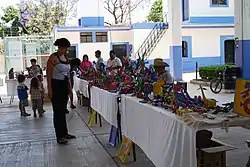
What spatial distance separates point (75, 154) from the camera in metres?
4.92

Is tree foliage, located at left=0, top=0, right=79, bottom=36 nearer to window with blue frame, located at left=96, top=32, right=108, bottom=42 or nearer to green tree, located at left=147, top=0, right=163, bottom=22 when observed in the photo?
green tree, located at left=147, top=0, right=163, bottom=22

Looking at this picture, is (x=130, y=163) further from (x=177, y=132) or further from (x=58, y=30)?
(x=58, y=30)

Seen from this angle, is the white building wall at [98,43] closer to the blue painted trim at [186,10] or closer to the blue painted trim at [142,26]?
the blue painted trim at [142,26]

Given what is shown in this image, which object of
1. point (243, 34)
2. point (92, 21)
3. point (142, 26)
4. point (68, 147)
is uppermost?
point (92, 21)

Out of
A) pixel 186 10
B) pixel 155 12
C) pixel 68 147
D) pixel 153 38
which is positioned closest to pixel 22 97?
pixel 68 147

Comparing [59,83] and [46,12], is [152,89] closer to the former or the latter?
[59,83]

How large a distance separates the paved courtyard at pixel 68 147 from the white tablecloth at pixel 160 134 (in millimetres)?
596

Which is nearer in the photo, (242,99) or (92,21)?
(242,99)

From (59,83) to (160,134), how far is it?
2.53 m

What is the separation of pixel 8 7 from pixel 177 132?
30.4 metres

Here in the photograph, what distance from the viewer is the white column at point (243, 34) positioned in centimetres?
973

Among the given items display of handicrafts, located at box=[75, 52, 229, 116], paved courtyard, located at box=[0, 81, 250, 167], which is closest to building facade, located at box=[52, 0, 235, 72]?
paved courtyard, located at box=[0, 81, 250, 167]

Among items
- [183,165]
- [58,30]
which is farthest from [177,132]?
[58,30]

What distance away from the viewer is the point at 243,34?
9.88 metres
